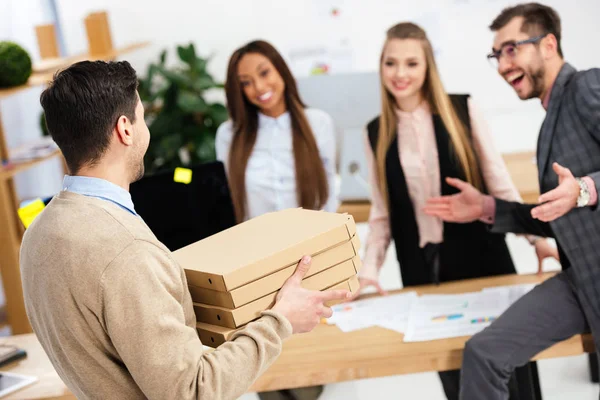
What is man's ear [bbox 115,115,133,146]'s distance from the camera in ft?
5.00

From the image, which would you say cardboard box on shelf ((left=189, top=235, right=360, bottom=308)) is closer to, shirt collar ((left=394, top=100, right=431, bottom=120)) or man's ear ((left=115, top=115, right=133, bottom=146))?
man's ear ((left=115, top=115, right=133, bottom=146))

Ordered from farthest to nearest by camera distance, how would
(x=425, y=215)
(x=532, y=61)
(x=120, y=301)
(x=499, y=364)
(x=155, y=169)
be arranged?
(x=155, y=169) < (x=425, y=215) < (x=532, y=61) < (x=499, y=364) < (x=120, y=301)

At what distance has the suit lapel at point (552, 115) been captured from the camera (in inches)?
95.9

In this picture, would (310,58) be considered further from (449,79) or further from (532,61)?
(532,61)

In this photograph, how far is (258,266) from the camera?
170 centimetres

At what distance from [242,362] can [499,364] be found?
109 centimetres

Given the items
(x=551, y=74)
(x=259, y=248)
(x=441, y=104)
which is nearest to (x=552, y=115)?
(x=551, y=74)

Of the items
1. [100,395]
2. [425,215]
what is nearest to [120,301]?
[100,395]

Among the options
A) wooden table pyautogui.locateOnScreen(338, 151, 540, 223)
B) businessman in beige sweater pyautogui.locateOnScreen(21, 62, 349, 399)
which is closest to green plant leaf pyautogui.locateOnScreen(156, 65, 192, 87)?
wooden table pyautogui.locateOnScreen(338, 151, 540, 223)

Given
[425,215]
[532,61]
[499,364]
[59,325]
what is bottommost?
[499,364]

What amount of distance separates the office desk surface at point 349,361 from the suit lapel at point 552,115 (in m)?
0.60

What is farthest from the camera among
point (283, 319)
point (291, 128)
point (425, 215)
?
point (291, 128)

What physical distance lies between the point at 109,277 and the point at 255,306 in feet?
1.26

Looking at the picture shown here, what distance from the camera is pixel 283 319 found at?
1.67m
